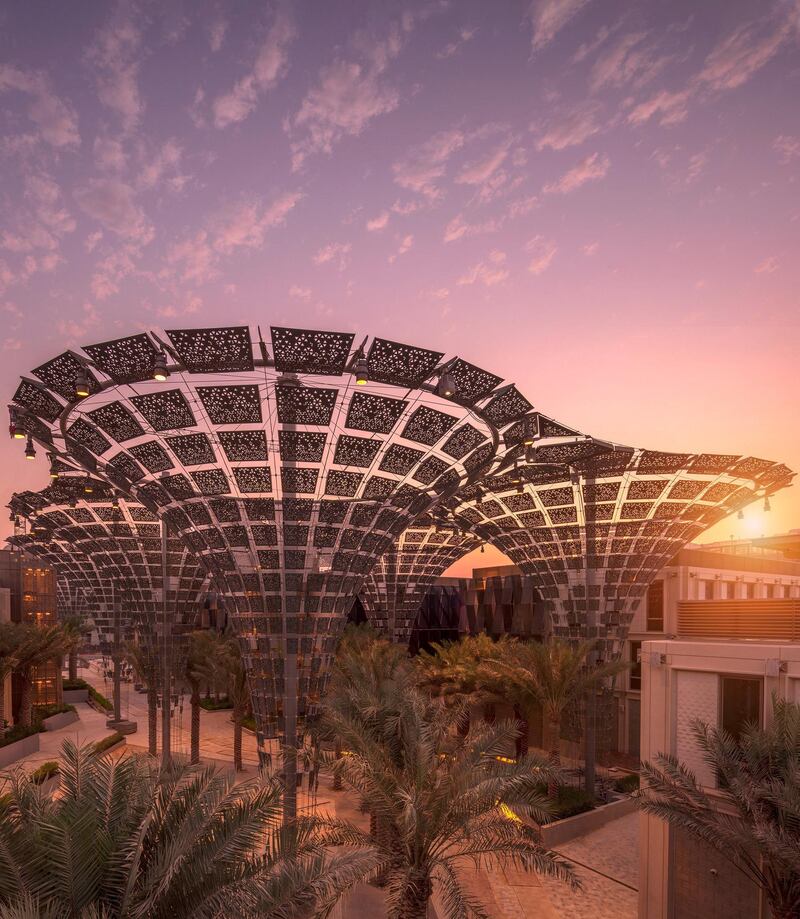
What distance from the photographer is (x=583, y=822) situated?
19.3 metres

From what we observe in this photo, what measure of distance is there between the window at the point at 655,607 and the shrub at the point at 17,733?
28.8 metres

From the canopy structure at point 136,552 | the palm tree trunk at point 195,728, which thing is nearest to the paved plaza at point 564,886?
the palm tree trunk at point 195,728

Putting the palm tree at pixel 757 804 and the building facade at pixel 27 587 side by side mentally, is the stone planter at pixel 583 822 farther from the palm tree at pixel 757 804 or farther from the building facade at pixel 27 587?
the building facade at pixel 27 587

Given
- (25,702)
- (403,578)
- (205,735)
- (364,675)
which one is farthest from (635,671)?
(25,702)

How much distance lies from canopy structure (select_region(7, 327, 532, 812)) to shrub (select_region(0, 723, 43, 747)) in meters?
15.6

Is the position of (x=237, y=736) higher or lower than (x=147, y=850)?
lower

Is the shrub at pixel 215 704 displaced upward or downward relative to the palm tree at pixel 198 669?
downward

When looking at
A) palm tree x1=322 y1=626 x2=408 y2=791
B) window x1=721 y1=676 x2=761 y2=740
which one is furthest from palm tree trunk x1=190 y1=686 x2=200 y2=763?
window x1=721 y1=676 x2=761 y2=740

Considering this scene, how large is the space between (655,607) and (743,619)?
713 inches

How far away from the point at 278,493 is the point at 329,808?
1061 centimetres

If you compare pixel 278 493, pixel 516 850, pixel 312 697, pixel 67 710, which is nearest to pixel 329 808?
pixel 312 697

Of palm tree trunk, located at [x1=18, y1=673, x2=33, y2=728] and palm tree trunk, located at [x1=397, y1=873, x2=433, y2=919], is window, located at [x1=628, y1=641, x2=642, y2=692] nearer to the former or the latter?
palm tree trunk, located at [x1=397, y1=873, x2=433, y2=919]

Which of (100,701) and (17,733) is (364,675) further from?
(100,701)

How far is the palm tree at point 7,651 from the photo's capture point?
88.4 ft
